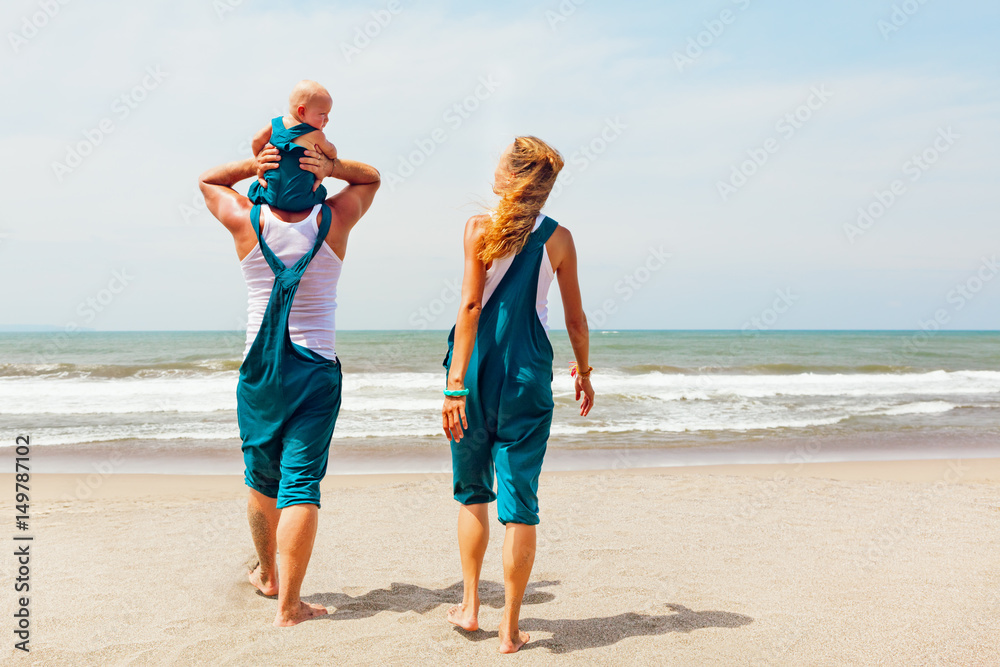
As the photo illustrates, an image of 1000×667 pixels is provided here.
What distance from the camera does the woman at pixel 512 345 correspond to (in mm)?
2611

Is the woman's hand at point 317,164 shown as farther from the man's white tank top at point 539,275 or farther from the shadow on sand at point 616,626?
the shadow on sand at point 616,626

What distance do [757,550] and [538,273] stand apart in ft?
8.05

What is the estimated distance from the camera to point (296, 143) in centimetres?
268

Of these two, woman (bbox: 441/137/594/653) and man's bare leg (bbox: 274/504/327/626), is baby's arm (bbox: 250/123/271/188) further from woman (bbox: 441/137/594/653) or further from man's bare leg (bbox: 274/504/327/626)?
man's bare leg (bbox: 274/504/327/626)

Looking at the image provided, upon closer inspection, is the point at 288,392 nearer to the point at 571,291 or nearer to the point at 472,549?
the point at 472,549

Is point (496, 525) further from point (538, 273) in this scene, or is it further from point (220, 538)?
point (538, 273)

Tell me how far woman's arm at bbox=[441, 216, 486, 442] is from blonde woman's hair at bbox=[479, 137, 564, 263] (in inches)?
1.7

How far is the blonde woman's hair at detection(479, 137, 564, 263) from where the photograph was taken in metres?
2.59

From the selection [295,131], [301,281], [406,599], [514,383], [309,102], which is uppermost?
[309,102]

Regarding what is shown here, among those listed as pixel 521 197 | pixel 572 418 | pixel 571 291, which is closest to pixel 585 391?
pixel 571 291

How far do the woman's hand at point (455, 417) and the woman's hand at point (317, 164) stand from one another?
1.04m

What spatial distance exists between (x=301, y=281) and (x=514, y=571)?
1436 mm

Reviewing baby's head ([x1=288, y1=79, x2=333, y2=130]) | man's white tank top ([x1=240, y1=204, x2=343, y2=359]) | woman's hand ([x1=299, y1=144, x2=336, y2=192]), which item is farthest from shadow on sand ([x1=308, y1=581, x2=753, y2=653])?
baby's head ([x1=288, y1=79, x2=333, y2=130])

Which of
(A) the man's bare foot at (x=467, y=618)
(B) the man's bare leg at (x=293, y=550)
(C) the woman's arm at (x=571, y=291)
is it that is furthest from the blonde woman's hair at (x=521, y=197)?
(A) the man's bare foot at (x=467, y=618)
